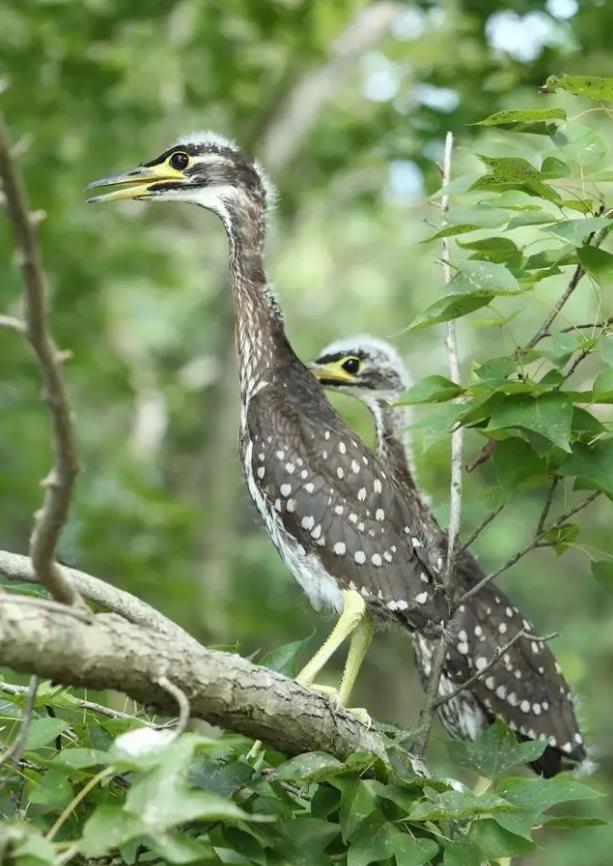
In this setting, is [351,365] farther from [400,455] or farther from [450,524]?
[450,524]

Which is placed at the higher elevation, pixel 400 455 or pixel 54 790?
pixel 400 455

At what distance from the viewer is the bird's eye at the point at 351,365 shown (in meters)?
6.07

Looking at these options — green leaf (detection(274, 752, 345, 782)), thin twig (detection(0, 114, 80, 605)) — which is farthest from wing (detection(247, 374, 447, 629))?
thin twig (detection(0, 114, 80, 605))

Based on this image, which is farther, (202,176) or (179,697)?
(202,176)

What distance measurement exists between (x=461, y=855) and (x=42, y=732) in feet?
3.02

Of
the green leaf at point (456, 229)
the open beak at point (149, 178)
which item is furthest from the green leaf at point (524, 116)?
the open beak at point (149, 178)

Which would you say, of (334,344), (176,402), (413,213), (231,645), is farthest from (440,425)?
(413,213)

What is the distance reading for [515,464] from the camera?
3473 mm

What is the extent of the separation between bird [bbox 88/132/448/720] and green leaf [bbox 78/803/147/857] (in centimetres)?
184

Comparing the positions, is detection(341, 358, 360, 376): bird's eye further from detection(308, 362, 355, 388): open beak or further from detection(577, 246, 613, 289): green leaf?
detection(577, 246, 613, 289): green leaf

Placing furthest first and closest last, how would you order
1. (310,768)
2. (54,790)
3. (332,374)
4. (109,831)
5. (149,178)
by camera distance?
(332,374) → (149,178) → (310,768) → (54,790) → (109,831)

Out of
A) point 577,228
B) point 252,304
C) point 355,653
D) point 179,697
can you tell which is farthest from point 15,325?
point 252,304

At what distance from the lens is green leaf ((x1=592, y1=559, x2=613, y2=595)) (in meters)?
3.61

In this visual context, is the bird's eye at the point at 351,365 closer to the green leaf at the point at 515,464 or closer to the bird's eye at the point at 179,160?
the bird's eye at the point at 179,160
